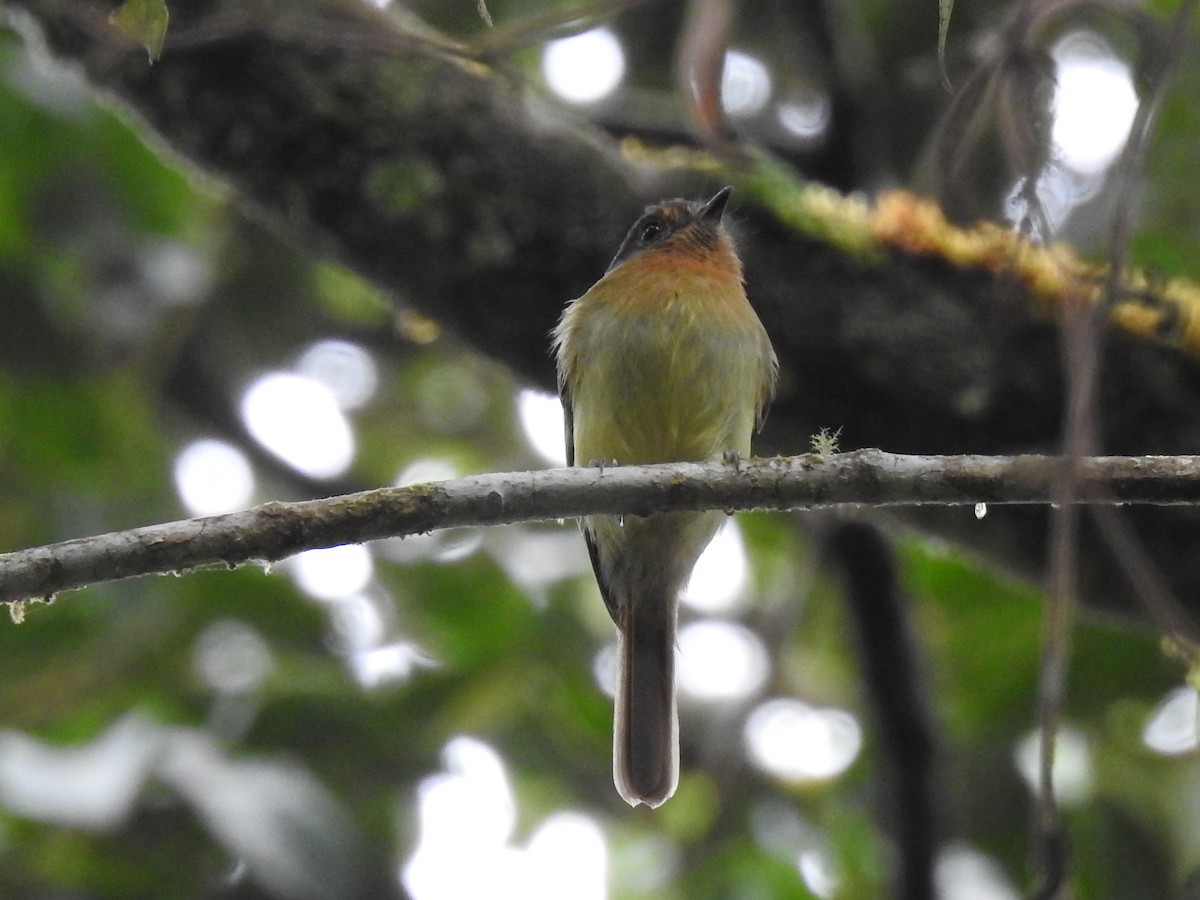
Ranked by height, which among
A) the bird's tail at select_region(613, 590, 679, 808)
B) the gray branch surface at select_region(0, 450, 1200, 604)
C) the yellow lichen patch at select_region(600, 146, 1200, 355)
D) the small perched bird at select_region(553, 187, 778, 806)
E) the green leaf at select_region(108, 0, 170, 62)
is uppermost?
the yellow lichen patch at select_region(600, 146, 1200, 355)

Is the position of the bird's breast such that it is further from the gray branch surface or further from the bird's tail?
the gray branch surface

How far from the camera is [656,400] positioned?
12.9 feet

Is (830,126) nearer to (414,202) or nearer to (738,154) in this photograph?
(738,154)

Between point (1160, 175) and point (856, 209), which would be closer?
point (856, 209)

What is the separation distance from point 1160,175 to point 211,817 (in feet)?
14.6

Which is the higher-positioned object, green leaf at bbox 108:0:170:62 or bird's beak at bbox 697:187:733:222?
bird's beak at bbox 697:187:733:222

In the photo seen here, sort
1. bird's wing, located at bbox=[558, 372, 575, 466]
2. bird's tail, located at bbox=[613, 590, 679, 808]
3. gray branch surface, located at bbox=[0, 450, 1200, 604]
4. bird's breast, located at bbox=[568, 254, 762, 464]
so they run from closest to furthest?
gray branch surface, located at bbox=[0, 450, 1200, 604] < bird's breast, located at bbox=[568, 254, 762, 464] < bird's tail, located at bbox=[613, 590, 679, 808] < bird's wing, located at bbox=[558, 372, 575, 466]

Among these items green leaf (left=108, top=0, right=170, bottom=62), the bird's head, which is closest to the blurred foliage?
the bird's head

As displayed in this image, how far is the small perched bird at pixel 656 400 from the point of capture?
395 cm

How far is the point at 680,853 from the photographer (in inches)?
228

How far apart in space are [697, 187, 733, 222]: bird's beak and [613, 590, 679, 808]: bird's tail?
1151 mm

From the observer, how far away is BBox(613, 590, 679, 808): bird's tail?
13.5 ft

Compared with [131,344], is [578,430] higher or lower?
lower

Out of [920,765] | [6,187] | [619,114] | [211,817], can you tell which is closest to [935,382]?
[920,765]
